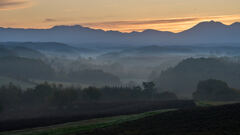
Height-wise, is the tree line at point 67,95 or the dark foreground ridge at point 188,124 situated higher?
the dark foreground ridge at point 188,124

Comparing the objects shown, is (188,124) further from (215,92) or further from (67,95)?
(215,92)

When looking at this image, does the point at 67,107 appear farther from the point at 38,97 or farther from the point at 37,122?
the point at 37,122

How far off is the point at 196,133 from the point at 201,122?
701cm

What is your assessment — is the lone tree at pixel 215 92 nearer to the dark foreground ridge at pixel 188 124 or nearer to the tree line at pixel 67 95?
the tree line at pixel 67 95

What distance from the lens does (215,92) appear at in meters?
112

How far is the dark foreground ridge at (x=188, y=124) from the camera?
121 ft

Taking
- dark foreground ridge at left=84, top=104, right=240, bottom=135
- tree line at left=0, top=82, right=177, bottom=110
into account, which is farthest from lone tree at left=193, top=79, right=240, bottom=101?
dark foreground ridge at left=84, top=104, right=240, bottom=135

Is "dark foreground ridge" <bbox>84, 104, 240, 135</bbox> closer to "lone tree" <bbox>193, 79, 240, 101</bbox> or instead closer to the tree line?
"lone tree" <bbox>193, 79, 240, 101</bbox>

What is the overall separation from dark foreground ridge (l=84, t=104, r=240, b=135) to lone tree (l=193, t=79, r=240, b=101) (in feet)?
191

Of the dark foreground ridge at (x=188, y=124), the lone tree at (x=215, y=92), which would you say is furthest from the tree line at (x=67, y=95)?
the dark foreground ridge at (x=188, y=124)

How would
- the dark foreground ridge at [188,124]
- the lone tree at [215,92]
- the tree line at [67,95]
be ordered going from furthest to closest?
the tree line at [67,95] < the lone tree at [215,92] < the dark foreground ridge at [188,124]

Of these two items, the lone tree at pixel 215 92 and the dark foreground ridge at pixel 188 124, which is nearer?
the dark foreground ridge at pixel 188 124

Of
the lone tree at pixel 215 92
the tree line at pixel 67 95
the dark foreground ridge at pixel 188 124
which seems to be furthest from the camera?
the tree line at pixel 67 95

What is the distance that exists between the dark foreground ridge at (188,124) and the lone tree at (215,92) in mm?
58094
